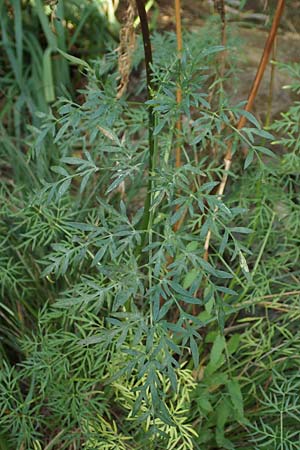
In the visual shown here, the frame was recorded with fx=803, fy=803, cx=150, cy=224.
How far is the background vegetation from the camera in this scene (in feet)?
4.65

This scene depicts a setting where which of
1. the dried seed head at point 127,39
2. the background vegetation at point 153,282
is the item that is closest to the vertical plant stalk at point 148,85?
the background vegetation at point 153,282

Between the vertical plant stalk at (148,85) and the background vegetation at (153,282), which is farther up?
the vertical plant stalk at (148,85)

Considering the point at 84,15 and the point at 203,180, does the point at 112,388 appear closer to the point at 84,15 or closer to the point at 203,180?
the point at 203,180

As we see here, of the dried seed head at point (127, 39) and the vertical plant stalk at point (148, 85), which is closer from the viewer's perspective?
the vertical plant stalk at point (148, 85)

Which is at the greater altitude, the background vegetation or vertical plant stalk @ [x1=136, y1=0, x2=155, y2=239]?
vertical plant stalk @ [x1=136, y1=0, x2=155, y2=239]

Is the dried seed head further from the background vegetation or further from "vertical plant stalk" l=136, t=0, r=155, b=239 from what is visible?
"vertical plant stalk" l=136, t=0, r=155, b=239

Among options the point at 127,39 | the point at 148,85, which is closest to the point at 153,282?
the point at 148,85

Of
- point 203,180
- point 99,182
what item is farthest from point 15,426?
point 203,180

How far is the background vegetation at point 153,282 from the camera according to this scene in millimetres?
1417

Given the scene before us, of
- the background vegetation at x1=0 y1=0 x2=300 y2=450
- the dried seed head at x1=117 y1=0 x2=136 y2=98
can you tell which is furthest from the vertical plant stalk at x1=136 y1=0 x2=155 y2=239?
the dried seed head at x1=117 y1=0 x2=136 y2=98

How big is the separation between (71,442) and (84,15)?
1948mm

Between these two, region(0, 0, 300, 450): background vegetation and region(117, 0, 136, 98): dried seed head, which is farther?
region(117, 0, 136, 98): dried seed head

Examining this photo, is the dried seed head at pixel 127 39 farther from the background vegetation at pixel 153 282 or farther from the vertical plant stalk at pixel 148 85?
the vertical plant stalk at pixel 148 85

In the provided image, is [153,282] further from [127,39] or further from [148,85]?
[127,39]
